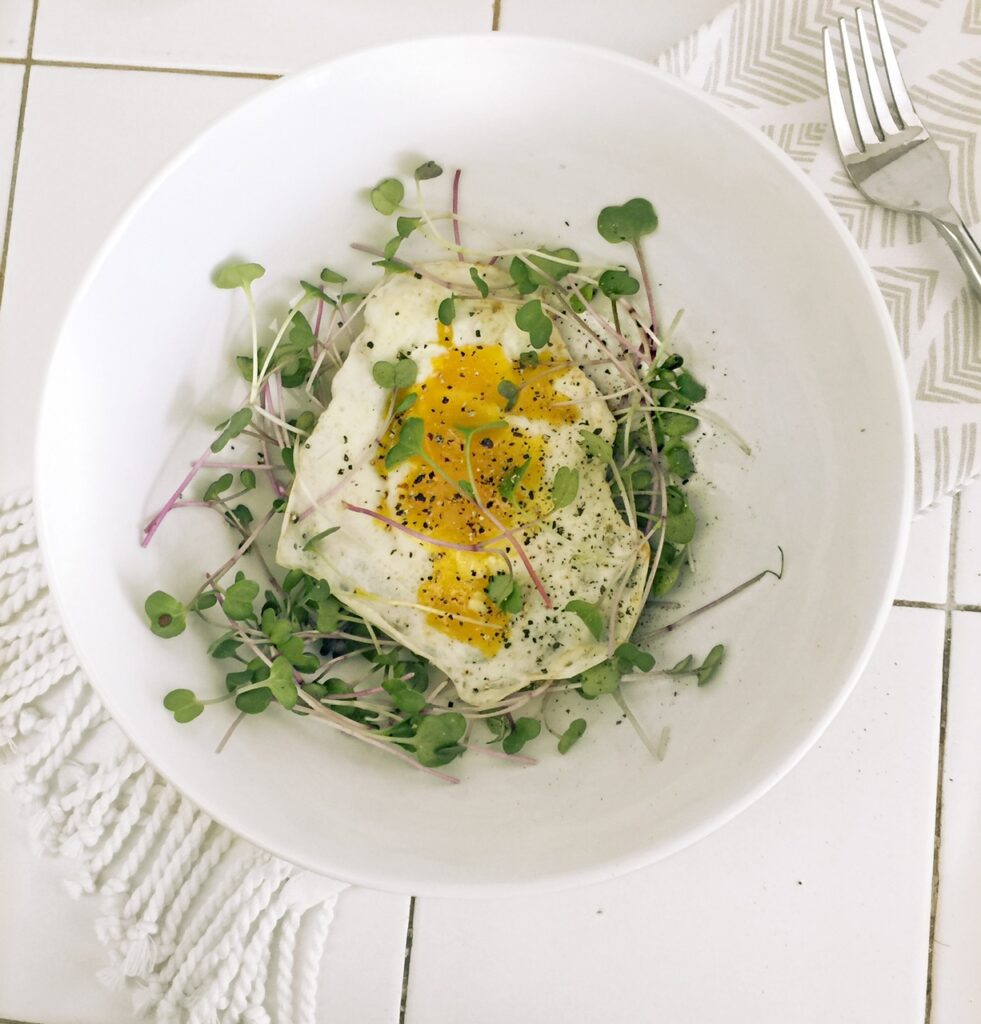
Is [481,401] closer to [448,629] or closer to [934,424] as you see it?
[448,629]

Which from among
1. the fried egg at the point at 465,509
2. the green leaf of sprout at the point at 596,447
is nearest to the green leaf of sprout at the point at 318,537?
the fried egg at the point at 465,509

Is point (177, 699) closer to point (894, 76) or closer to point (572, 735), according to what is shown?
point (572, 735)

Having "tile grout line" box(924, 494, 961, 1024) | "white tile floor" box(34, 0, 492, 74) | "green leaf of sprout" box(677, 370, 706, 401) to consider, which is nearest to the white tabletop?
"tile grout line" box(924, 494, 961, 1024)

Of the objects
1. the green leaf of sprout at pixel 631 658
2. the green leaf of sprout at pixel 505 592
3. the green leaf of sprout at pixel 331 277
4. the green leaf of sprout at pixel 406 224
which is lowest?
the green leaf of sprout at pixel 631 658

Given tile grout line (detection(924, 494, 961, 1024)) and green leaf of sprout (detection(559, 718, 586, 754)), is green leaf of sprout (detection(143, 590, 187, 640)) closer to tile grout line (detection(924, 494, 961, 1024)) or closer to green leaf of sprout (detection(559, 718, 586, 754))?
green leaf of sprout (detection(559, 718, 586, 754))

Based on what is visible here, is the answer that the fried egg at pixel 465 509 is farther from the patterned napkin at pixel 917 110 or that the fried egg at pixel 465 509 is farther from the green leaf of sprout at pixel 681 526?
the patterned napkin at pixel 917 110

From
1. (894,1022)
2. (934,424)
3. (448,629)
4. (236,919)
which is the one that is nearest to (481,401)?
(448,629)

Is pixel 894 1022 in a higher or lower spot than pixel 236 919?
lower
